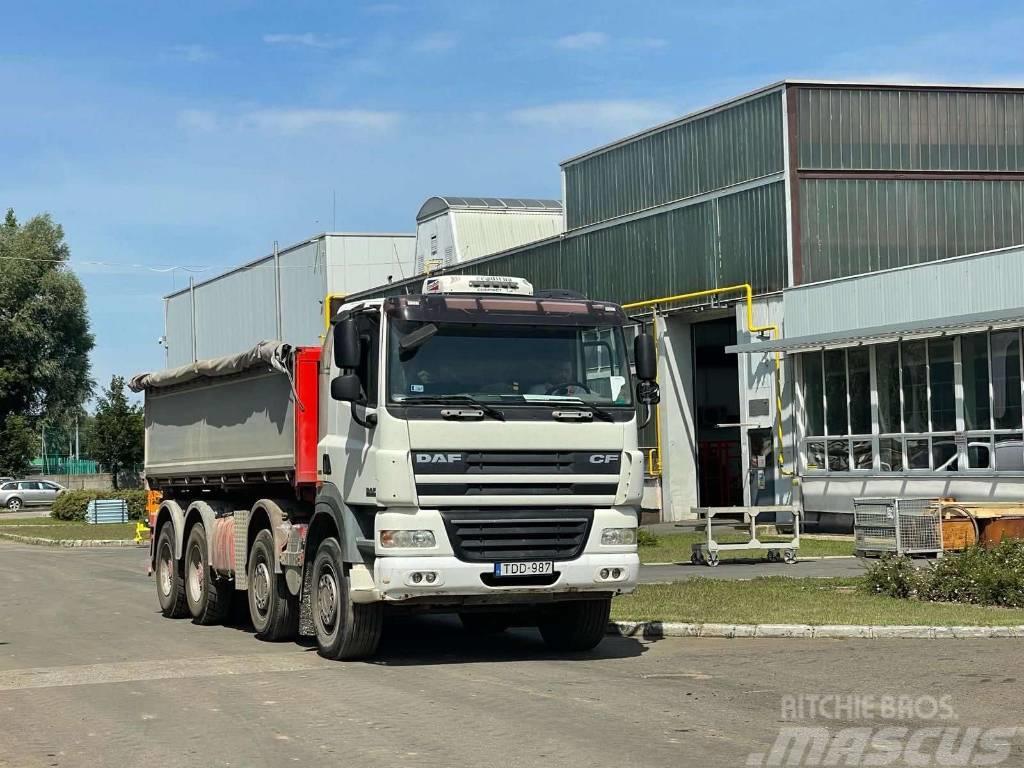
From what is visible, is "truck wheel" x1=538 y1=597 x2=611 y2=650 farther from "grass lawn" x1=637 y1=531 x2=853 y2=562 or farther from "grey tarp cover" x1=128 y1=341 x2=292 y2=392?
"grass lawn" x1=637 y1=531 x2=853 y2=562

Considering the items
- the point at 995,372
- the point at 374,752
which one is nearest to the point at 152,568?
the point at 374,752

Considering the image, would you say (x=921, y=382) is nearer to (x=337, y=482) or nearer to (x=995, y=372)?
(x=995, y=372)

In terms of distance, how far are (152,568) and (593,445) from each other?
8.56m

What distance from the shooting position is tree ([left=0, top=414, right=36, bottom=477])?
70.9 m

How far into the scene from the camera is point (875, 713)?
9.60 m

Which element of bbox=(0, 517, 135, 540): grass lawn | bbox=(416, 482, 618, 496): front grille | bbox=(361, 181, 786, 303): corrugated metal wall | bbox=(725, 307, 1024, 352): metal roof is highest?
bbox=(361, 181, 786, 303): corrugated metal wall

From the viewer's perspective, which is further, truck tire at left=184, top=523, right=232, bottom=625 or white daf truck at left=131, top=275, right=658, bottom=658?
truck tire at left=184, top=523, right=232, bottom=625

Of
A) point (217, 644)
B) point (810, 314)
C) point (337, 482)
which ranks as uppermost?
point (810, 314)

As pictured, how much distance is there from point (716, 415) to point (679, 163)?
290 inches

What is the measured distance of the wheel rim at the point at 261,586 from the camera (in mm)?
14719

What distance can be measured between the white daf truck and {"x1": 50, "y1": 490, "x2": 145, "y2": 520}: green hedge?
38.1 m

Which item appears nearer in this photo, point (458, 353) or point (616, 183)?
point (458, 353)

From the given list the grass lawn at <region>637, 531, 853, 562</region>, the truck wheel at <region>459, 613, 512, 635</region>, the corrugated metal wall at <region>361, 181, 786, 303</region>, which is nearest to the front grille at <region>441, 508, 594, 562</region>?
the truck wheel at <region>459, 613, 512, 635</region>

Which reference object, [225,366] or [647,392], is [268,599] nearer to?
[225,366]
